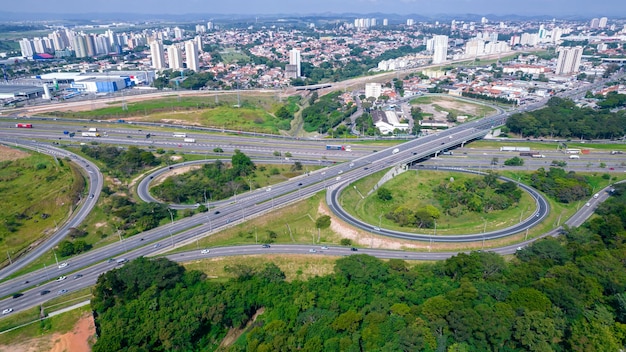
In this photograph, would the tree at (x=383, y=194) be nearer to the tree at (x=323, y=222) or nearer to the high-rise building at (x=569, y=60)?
the tree at (x=323, y=222)

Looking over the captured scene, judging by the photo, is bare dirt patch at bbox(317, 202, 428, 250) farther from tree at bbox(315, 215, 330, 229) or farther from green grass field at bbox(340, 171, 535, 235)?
green grass field at bbox(340, 171, 535, 235)

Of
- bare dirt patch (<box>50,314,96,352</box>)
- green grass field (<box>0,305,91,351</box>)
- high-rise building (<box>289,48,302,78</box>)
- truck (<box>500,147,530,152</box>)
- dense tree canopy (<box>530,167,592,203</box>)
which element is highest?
high-rise building (<box>289,48,302,78</box>)

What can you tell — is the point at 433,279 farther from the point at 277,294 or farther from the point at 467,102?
the point at 467,102

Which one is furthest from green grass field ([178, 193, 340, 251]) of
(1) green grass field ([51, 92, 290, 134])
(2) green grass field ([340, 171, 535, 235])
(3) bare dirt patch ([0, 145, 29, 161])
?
(3) bare dirt patch ([0, 145, 29, 161])

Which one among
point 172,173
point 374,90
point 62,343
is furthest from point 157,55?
point 62,343

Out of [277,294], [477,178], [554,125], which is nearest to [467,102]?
[554,125]
